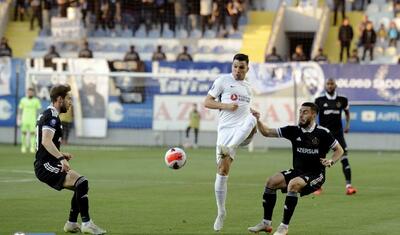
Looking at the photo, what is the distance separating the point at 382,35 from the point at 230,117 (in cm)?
3064

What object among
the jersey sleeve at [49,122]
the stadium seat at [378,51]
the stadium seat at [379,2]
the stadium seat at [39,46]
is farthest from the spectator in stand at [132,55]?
the jersey sleeve at [49,122]

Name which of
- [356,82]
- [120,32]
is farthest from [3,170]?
[120,32]

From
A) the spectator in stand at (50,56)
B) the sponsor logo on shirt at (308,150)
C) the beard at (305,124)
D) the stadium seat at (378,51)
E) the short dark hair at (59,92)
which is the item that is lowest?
the spectator in stand at (50,56)

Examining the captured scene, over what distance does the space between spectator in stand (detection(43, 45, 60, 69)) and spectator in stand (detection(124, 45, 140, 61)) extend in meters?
2.85

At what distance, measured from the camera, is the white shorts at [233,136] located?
581 inches

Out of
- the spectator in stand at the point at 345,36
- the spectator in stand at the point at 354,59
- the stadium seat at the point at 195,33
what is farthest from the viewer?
the stadium seat at the point at 195,33

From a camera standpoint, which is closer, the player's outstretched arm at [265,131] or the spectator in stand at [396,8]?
the player's outstretched arm at [265,131]

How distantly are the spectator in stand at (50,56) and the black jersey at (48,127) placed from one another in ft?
95.3

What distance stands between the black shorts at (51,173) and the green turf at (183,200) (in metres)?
0.68

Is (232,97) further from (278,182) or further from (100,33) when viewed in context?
(100,33)

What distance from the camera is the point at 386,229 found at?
1489 centimetres

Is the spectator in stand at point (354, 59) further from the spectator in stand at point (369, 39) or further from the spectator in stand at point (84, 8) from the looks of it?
the spectator in stand at point (84, 8)

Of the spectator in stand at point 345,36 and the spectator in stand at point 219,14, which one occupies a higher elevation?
the spectator in stand at point 219,14

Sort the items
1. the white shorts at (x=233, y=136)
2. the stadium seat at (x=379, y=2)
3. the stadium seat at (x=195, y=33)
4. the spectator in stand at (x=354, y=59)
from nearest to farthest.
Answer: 1. the white shorts at (x=233, y=136)
2. the spectator in stand at (x=354, y=59)
3. the stadium seat at (x=379, y=2)
4. the stadium seat at (x=195, y=33)
